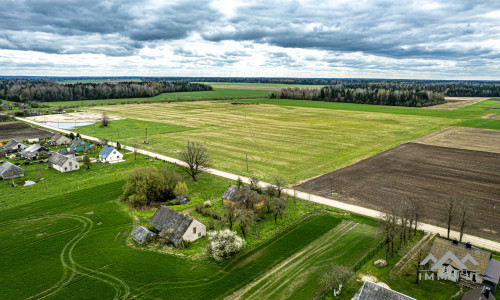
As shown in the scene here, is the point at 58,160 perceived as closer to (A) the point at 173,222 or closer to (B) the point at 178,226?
(A) the point at 173,222

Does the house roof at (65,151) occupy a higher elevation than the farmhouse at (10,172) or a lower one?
higher

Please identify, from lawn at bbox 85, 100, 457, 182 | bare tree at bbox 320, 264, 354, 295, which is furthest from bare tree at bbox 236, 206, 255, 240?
lawn at bbox 85, 100, 457, 182

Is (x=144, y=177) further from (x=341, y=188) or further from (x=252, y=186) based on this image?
(x=341, y=188)

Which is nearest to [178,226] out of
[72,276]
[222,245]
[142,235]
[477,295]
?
[142,235]

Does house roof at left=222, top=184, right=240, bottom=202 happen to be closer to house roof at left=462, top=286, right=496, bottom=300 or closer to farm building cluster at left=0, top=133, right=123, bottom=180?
house roof at left=462, top=286, right=496, bottom=300

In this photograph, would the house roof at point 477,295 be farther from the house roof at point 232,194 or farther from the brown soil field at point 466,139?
the brown soil field at point 466,139

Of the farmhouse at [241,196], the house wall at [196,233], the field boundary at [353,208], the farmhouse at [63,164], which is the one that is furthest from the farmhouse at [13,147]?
the house wall at [196,233]

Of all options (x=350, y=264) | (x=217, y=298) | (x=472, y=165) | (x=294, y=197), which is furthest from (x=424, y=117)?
(x=217, y=298)
